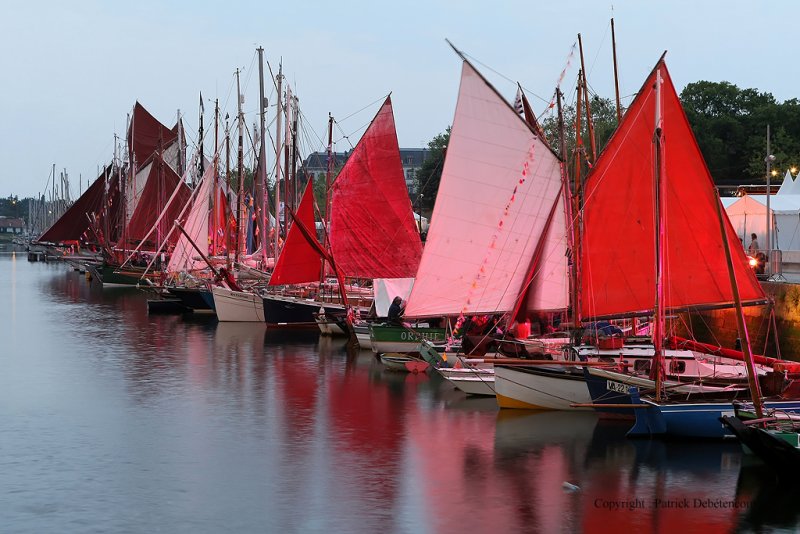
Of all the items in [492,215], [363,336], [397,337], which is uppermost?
[492,215]

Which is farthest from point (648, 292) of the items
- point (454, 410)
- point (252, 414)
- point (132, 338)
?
point (132, 338)

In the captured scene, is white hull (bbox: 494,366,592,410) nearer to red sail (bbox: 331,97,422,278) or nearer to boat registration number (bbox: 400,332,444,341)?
boat registration number (bbox: 400,332,444,341)

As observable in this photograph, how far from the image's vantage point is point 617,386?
101 ft

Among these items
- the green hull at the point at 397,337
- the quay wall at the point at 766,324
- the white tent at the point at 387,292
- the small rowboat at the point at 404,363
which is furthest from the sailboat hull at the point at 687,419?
the white tent at the point at 387,292

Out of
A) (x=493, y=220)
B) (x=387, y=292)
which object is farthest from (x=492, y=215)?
(x=387, y=292)

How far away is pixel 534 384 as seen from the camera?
3378 centimetres

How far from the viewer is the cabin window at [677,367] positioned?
31.1m

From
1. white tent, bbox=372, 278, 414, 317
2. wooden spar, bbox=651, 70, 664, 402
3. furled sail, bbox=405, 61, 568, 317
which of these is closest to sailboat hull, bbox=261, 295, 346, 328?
white tent, bbox=372, 278, 414, 317

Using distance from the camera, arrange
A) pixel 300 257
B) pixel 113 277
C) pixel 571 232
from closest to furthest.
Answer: pixel 571 232
pixel 300 257
pixel 113 277

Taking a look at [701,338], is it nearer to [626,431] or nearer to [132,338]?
[626,431]

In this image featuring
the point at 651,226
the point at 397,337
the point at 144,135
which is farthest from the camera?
the point at 144,135

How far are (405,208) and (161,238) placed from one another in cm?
5053

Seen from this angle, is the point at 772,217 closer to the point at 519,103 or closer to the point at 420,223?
the point at 519,103

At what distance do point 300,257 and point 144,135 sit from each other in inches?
2444
